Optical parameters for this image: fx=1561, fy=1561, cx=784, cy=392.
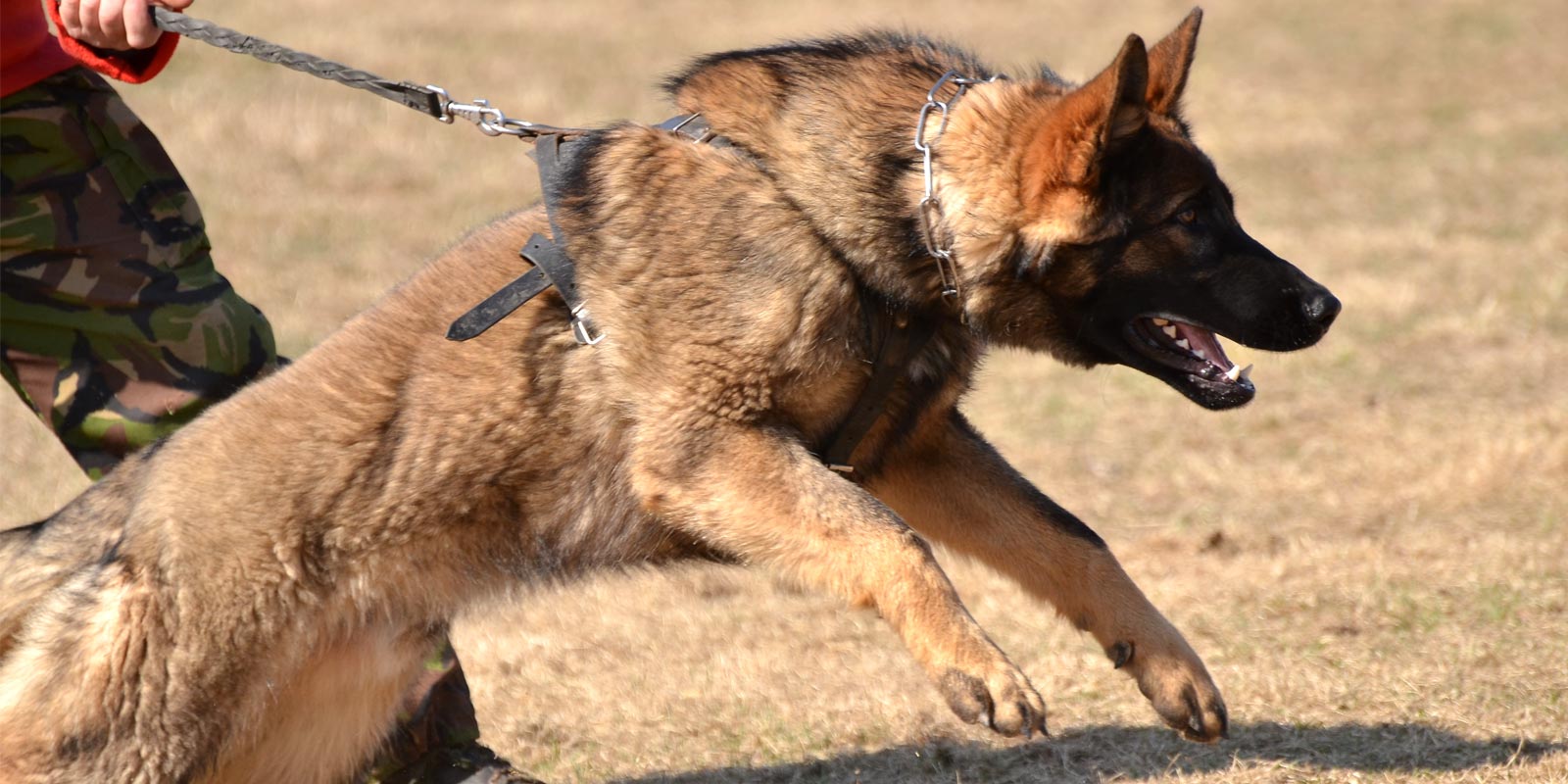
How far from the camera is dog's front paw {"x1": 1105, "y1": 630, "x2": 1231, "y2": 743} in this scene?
3.53m

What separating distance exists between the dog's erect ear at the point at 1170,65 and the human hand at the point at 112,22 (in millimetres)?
2204

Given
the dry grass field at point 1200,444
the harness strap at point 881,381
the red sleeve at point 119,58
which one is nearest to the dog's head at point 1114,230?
the harness strap at point 881,381

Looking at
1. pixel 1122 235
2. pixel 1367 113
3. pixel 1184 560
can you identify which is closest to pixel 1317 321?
pixel 1122 235

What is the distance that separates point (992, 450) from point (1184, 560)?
7.01ft

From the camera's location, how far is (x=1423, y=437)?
674 centimetres

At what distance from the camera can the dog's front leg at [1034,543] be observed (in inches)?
142

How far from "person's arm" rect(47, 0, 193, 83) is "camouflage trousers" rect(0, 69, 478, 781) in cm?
27

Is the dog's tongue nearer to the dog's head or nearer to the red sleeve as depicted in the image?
the dog's head

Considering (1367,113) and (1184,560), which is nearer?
(1184,560)

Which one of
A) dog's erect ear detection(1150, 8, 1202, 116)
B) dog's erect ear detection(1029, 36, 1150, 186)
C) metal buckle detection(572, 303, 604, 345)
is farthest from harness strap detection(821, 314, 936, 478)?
dog's erect ear detection(1150, 8, 1202, 116)

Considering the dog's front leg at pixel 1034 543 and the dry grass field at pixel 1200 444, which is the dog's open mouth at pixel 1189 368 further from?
the dry grass field at pixel 1200 444

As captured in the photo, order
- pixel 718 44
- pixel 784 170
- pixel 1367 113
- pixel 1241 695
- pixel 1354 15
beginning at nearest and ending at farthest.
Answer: pixel 784 170
pixel 1241 695
pixel 1367 113
pixel 718 44
pixel 1354 15

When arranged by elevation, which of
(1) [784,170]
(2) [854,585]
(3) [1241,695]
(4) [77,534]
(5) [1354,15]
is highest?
(5) [1354,15]

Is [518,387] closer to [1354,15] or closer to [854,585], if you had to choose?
[854,585]
